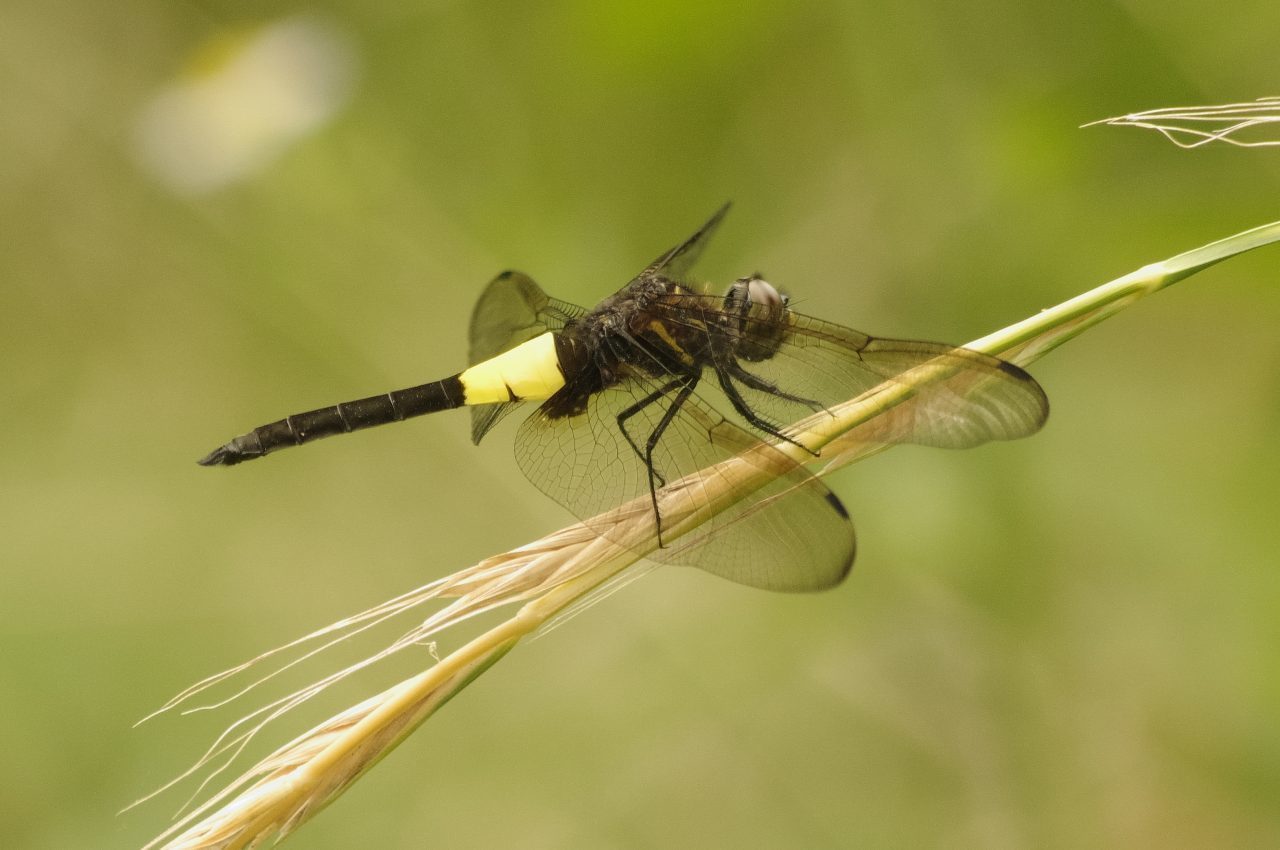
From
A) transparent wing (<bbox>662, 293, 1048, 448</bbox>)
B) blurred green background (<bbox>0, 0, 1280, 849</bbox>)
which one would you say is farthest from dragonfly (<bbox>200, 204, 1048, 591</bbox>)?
blurred green background (<bbox>0, 0, 1280, 849</bbox>)

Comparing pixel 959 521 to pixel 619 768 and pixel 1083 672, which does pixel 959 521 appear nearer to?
pixel 1083 672

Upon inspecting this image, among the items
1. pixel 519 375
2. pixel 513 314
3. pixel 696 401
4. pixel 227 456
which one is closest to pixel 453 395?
pixel 519 375

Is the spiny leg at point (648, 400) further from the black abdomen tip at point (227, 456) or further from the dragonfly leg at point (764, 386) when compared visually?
the black abdomen tip at point (227, 456)

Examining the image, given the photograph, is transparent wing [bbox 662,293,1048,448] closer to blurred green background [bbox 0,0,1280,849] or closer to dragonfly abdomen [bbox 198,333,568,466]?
dragonfly abdomen [bbox 198,333,568,466]

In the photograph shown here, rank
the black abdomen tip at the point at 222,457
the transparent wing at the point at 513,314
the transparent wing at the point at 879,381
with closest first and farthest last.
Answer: the transparent wing at the point at 879,381 < the black abdomen tip at the point at 222,457 < the transparent wing at the point at 513,314

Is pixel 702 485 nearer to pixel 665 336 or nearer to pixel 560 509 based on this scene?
pixel 665 336

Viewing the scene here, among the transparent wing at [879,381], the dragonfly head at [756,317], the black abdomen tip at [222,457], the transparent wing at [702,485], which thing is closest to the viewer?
the transparent wing at [879,381]

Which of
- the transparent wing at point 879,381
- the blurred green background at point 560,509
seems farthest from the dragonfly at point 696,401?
the blurred green background at point 560,509

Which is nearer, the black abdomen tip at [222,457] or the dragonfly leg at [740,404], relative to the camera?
the dragonfly leg at [740,404]
